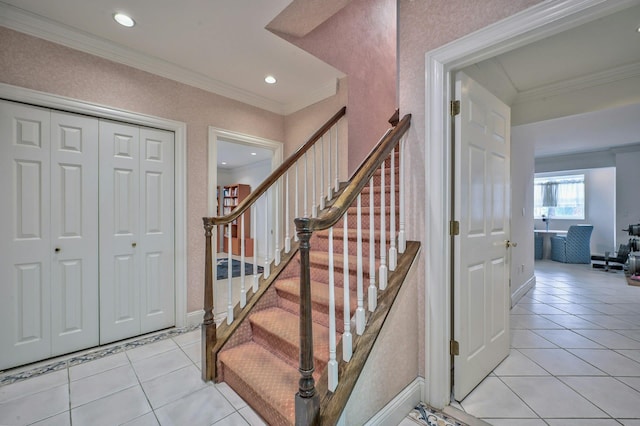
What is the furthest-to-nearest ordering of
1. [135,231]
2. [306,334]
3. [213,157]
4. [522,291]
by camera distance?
[522,291] → [213,157] → [135,231] → [306,334]

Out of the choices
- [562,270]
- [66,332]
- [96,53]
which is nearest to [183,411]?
[66,332]

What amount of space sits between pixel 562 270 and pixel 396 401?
6.04 m

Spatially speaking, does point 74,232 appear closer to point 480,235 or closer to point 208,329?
point 208,329

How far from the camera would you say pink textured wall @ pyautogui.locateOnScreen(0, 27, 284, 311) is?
2096mm

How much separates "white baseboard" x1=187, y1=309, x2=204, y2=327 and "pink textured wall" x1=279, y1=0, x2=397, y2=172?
7.51 feet

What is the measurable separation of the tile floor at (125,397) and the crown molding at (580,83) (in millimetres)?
3629

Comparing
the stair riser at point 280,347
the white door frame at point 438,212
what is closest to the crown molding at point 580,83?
the white door frame at point 438,212

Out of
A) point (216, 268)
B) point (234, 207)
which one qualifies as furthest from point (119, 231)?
point (234, 207)

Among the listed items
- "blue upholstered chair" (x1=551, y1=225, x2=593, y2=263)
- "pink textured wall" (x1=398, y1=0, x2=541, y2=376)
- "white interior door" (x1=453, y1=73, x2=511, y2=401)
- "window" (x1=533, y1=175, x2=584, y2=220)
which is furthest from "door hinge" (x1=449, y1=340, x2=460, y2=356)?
"window" (x1=533, y1=175, x2=584, y2=220)

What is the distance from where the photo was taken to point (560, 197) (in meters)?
7.50

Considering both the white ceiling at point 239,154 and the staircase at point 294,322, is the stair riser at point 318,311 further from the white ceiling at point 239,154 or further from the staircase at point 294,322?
the white ceiling at point 239,154

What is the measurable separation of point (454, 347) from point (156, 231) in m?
2.72

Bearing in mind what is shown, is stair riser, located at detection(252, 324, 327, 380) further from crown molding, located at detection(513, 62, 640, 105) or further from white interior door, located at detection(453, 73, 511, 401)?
crown molding, located at detection(513, 62, 640, 105)

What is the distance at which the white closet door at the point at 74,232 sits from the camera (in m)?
2.23
